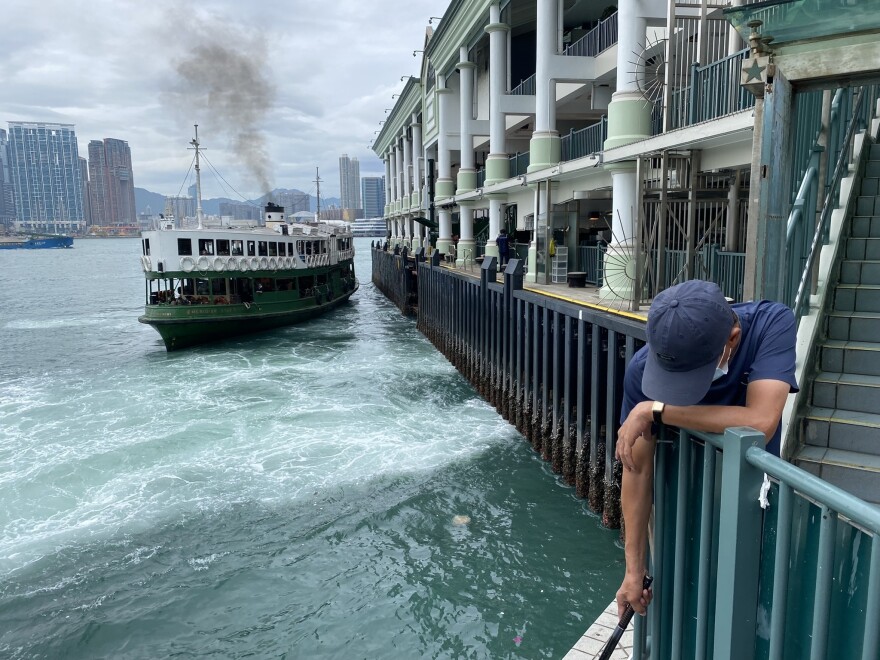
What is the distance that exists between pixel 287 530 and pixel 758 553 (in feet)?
27.3

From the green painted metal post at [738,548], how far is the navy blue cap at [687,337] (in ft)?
0.66

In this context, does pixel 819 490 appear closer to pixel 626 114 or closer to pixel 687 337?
pixel 687 337

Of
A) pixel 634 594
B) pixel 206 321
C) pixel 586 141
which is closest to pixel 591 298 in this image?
pixel 586 141

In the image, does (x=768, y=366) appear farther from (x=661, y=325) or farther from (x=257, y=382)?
(x=257, y=382)

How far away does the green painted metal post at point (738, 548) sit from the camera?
2.10m

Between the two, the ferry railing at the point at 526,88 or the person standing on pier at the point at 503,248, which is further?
the ferry railing at the point at 526,88

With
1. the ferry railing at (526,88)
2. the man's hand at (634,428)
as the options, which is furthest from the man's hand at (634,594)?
the ferry railing at (526,88)

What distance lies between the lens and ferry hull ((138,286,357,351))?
81.0 feet

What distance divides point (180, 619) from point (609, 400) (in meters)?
6.25

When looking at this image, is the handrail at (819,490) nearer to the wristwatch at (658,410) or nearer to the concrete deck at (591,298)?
the wristwatch at (658,410)

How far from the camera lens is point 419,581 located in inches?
315

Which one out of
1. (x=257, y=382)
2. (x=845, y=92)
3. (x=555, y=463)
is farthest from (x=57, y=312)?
(x=845, y=92)

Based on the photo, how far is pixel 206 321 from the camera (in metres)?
A: 25.4

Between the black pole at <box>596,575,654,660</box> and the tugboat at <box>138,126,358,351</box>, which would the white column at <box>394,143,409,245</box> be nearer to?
the tugboat at <box>138,126,358,351</box>
